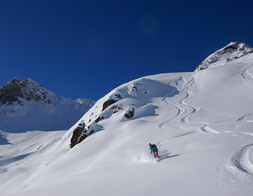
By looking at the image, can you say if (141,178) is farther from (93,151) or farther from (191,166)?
(93,151)

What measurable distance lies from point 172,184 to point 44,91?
7642 cm

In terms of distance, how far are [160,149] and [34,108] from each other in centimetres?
6344

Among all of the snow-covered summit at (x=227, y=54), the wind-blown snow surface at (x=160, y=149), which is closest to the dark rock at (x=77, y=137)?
the wind-blown snow surface at (x=160, y=149)

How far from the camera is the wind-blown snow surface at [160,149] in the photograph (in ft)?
15.3

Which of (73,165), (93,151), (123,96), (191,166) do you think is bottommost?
(191,166)

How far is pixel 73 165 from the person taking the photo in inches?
523

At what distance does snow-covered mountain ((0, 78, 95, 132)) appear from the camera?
48594 millimetres

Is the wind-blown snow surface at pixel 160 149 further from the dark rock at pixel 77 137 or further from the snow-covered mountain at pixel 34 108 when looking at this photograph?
the snow-covered mountain at pixel 34 108

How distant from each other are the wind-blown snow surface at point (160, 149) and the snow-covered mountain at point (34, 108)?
23.2ft

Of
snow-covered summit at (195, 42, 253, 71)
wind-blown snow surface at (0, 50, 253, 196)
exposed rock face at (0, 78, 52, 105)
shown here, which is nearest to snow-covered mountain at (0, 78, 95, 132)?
exposed rock face at (0, 78, 52, 105)

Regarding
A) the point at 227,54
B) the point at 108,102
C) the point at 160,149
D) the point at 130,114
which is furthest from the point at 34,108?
the point at 227,54

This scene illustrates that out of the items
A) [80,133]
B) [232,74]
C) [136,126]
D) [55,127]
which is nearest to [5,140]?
[55,127]

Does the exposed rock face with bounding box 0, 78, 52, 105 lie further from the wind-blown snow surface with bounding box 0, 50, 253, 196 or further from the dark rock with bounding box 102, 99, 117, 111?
the dark rock with bounding box 102, 99, 117, 111

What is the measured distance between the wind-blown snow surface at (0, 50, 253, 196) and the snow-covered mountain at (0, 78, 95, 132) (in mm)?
7072
